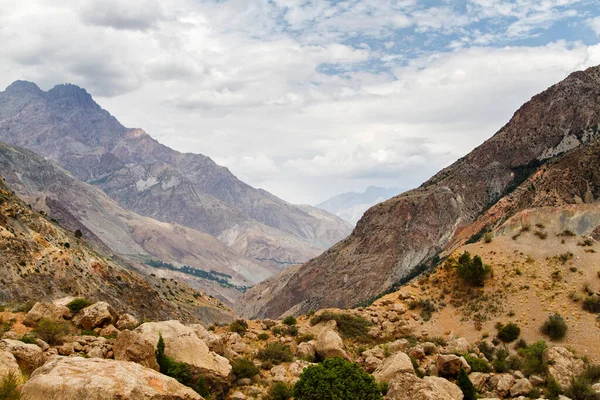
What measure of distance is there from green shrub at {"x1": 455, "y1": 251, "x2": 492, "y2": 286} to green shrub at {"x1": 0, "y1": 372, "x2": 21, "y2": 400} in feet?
135

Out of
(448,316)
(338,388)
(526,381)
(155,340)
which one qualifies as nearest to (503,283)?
(448,316)

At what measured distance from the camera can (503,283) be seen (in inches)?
1738

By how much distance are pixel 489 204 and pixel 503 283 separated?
7335 centimetres

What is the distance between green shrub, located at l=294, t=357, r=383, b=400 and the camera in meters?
19.0

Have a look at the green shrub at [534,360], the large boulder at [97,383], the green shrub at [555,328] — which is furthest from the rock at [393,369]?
the green shrub at [555,328]

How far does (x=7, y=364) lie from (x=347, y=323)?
1002 inches

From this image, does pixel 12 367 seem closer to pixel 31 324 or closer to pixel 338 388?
pixel 31 324

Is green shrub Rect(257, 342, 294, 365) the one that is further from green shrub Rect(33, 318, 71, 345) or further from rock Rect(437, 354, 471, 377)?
green shrub Rect(33, 318, 71, 345)

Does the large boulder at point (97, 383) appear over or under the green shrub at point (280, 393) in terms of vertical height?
over

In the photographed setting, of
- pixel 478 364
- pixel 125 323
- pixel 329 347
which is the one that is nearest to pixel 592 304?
pixel 478 364

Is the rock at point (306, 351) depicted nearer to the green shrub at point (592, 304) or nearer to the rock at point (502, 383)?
the rock at point (502, 383)

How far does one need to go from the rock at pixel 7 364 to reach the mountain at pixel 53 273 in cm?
3352

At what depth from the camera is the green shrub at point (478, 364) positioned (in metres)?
25.0

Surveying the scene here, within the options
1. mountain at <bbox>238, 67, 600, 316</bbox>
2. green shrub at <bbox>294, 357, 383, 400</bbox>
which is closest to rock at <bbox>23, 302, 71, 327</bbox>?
green shrub at <bbox>294, 357, 383, 400</bbox>
